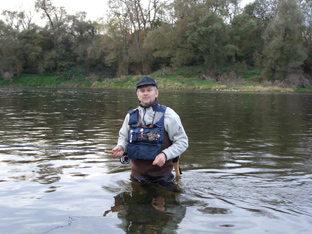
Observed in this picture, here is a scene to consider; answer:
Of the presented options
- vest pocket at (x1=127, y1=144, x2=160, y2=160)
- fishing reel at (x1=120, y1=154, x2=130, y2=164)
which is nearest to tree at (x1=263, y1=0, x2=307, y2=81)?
fishing reel at (x1=120, y1=154, x2=130, y2=164)

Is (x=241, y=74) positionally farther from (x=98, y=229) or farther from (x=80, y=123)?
(x=98, y=229)

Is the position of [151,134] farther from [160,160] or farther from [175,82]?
[175,82]

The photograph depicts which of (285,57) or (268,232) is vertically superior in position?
(285,57)

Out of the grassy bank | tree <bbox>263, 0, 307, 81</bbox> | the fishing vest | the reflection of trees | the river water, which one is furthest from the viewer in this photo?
tree <bbox>263, 0, 307, 81</bbox>

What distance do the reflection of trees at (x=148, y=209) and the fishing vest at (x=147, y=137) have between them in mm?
571

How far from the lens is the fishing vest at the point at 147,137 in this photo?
191 inches

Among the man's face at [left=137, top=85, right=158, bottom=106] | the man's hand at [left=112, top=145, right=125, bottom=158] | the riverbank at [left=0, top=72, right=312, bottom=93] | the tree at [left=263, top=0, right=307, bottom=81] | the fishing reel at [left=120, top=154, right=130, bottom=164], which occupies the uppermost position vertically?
the tree at [left=263, top=0, right=307, bottom=81]

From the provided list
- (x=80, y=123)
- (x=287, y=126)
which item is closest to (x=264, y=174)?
(x=287, y=126)

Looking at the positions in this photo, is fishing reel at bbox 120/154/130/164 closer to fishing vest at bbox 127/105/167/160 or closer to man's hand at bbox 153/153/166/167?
fishing vest at bbox 127/105/167/160

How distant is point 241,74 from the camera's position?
57875 mm

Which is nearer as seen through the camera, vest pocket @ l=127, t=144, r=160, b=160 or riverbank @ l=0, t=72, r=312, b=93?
vest pocket @ l=127, t=144, r=160, b=160

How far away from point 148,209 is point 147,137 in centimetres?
98

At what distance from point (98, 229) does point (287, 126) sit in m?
10.3

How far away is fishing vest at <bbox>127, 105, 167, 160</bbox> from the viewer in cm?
484
